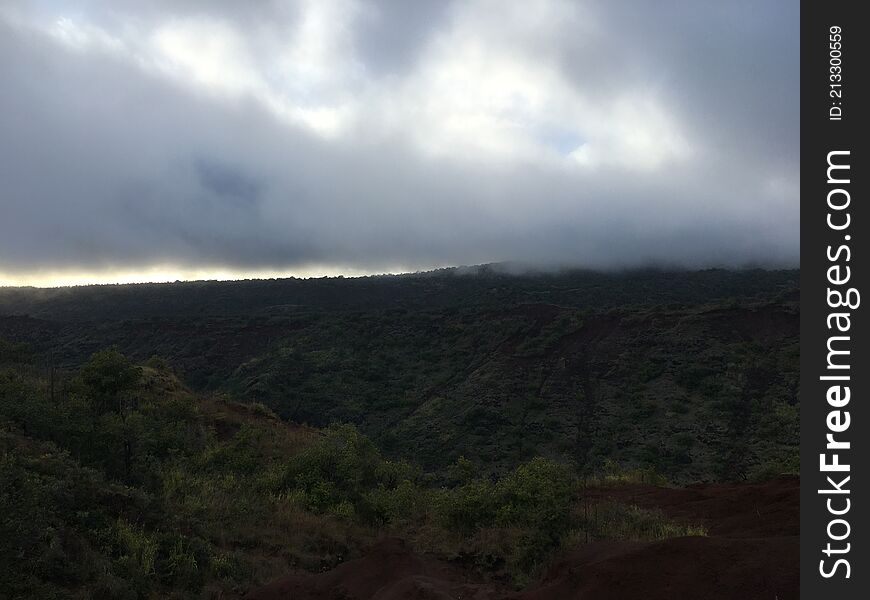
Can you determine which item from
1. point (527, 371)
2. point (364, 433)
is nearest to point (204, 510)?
point (364, 433)

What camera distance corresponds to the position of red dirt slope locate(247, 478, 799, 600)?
5.65 metres

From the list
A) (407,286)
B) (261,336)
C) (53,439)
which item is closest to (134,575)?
(53,439)

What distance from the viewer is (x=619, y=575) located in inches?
246

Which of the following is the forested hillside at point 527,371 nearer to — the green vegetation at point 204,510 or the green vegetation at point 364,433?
the green vegetation at point 364,433

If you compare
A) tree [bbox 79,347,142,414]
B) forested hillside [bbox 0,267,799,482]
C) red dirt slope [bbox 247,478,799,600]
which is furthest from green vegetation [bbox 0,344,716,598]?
forested hillside [bbox 0,267,799,482]

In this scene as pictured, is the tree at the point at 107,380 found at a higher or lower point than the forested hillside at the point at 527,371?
higher

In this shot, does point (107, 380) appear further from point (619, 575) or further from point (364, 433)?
point (364, 433)

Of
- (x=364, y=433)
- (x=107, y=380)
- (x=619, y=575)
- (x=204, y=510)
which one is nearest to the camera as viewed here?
(x=619, y=575)

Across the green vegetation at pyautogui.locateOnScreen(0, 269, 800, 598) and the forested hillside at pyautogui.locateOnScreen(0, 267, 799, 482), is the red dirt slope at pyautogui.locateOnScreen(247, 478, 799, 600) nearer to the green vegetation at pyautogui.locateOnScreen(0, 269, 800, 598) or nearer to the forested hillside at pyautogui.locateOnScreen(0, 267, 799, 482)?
the green vegetation at pyautogui.locateOnScreen(0, 269, 800, 598)

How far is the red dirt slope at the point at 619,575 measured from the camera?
222 inches

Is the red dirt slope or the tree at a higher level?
the tree

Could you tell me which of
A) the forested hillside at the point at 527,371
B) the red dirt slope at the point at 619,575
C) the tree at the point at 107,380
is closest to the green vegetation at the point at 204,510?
the tree at the point at 107,380

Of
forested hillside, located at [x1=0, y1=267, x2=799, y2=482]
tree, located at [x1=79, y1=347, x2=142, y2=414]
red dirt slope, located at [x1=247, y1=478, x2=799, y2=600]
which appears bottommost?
forested hillside, located at [x1=0, y1=267, x2=799, y2=482]

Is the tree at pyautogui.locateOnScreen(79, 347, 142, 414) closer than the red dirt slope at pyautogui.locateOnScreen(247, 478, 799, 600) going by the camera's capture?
No
